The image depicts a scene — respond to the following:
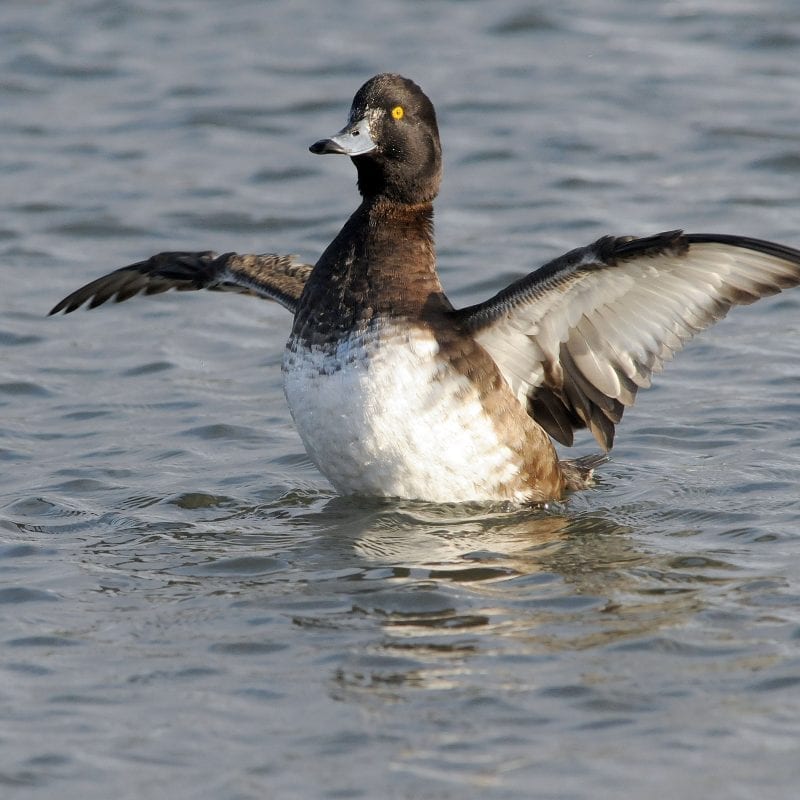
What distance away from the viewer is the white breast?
21.7 ft

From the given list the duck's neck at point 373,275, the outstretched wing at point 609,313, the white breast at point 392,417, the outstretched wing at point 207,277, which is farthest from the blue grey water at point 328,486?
the duck's neck at point 373,275

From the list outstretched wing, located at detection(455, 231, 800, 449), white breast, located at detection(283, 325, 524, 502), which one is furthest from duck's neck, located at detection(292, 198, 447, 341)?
outstretched wing, located at detection(455, 231, 800, 449)

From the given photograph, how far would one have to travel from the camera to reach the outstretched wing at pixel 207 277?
801cm

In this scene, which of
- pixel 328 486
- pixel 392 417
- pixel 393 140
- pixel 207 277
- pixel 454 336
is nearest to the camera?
pixel 392 417

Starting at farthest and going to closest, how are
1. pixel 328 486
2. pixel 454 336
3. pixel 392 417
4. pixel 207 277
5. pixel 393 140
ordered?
pixel 207 277 < pixel 328 486 < pixel 393 140 < pixel 454 336 < pixel 392 417

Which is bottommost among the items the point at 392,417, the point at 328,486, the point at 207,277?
the point at 328,486

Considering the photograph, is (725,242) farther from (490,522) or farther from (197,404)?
(197,404)

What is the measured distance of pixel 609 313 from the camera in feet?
22.6

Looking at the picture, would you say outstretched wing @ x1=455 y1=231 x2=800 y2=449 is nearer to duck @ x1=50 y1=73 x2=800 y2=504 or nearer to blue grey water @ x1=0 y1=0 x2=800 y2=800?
duck @ x1=50 y1=73 x2=800 y2=504

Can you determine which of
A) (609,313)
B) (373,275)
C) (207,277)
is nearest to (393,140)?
(373,275)

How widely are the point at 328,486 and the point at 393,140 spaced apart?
1777 mm

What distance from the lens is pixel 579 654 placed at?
5598mm

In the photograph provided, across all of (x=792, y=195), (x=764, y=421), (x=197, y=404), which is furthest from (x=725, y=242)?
(x=792, y=195)

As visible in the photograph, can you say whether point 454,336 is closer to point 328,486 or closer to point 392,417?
point 392,417
